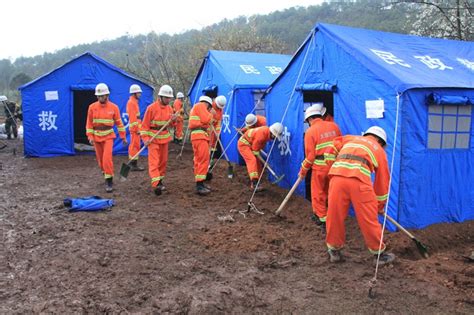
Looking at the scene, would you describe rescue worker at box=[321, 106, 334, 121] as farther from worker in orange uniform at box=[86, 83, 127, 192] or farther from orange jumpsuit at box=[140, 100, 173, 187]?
worker in orange uniform at box=[86, 83, 127, 192]

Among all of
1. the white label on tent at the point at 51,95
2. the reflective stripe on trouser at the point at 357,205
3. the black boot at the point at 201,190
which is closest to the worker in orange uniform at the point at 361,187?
the reflective stripe on trouser at the point at 357,205

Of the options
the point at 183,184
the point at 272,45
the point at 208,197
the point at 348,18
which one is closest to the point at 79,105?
the point at 183,184

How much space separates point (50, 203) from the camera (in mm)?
6340

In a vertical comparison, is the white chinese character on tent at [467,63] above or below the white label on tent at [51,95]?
above

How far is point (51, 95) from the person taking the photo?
10.6 metres

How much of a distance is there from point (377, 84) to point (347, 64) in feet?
2.30

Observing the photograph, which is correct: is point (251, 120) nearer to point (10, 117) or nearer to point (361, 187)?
point (361, 187)

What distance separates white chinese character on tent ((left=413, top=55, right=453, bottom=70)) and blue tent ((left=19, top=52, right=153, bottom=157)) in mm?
7427

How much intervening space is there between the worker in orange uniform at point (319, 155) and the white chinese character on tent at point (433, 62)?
168cm

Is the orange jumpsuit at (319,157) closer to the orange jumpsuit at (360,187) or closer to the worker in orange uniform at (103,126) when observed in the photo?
the orange jumpsuit at (360,187)

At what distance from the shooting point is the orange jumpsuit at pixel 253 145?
7180mm

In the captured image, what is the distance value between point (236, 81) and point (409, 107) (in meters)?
5.60

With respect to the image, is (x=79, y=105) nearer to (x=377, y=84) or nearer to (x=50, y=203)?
(x=50, y=203)

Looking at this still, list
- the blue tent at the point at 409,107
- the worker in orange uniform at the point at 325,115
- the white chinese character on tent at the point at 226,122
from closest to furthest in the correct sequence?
1. the blue tent at the point at 409,107
2. the worker in orange uniform at the point at 325,115
3. the white chinese character on tent at the point at 226,122
